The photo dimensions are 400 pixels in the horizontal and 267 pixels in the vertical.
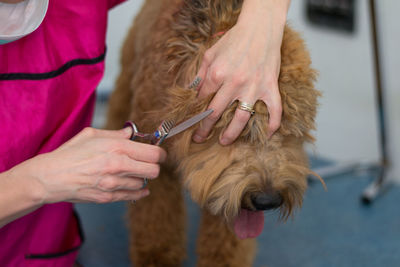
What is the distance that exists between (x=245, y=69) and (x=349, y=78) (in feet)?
5.94

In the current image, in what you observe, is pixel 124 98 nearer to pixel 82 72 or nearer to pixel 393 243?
pixel 82 72

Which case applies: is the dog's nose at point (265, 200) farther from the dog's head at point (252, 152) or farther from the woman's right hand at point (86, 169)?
the woman's right hand at point (86, 169)

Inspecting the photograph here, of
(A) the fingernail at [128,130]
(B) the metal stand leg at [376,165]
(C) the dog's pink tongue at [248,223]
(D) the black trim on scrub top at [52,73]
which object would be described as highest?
(D) the black trim on scrub top at [52,73]

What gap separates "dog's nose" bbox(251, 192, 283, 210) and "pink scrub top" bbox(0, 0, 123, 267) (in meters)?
0.50

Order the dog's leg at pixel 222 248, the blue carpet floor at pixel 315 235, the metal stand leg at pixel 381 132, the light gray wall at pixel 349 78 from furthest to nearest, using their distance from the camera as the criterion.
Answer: the light gray wall at pixel 349 78, the metal stand leg at pixel 381 132, the blue carpet floor at pixel 315 235, the dog's leg at pixel 222 248

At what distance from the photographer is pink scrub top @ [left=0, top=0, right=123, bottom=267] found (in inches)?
35.4

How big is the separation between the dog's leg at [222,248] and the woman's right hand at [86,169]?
50cm

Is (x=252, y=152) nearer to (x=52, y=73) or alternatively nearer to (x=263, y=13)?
(x=263, y=13)

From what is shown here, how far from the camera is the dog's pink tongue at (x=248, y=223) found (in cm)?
93

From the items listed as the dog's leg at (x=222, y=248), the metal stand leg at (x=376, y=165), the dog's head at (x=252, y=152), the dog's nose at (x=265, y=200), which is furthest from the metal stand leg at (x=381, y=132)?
the dog's nose at (x=265, y=200)

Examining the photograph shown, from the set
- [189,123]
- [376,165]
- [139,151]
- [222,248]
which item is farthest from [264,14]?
[376,165]

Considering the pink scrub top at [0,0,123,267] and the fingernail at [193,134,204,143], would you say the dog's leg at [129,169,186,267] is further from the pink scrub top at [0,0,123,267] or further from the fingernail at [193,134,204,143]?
the fingernail at [193,134,204,143]

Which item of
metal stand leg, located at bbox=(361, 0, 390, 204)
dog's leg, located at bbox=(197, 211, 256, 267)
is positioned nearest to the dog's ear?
dog's leg, located at bbox=(197, 211, 256, 267)

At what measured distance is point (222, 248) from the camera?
1194 millimetres
